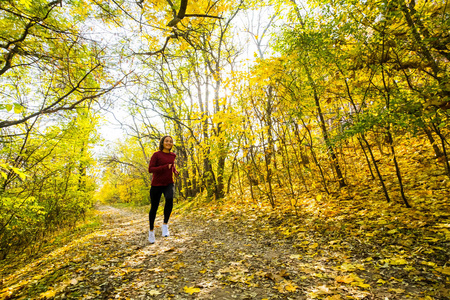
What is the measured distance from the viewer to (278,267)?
2.29 meters

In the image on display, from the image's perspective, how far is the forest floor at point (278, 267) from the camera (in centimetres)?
175

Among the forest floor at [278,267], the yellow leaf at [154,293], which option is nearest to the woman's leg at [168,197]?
the forest floor at [278,267]

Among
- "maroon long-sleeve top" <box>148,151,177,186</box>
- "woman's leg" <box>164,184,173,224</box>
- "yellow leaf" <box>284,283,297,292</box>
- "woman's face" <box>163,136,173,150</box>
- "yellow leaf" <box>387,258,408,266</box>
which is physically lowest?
"yellow leaf" <box>284,283,297,292</box>

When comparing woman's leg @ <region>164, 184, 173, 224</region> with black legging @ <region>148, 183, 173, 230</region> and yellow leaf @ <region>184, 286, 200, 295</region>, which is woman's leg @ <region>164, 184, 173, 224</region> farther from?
yellow leaf @ <region>184, 286, 200, 295</region>

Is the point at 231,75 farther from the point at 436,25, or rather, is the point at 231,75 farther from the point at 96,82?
the point at 436,25

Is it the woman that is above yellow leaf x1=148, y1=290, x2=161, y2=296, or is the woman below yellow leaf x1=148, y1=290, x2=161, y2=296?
above

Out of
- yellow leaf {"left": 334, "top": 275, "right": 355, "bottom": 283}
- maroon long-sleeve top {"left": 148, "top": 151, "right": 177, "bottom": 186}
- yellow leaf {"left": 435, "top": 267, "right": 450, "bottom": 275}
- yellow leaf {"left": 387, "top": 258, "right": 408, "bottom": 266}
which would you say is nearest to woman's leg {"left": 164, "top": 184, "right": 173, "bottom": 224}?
maroon long-sleeve top {"left": 148, "top": 151, "right": 177, "bottom": 186}

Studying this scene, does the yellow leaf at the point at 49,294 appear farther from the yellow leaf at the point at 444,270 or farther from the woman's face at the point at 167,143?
the yellow leaf at the point at 444,270

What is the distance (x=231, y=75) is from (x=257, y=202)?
11.7ft

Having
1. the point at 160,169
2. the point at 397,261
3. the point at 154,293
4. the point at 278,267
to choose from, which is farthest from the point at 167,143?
the point at 397,261

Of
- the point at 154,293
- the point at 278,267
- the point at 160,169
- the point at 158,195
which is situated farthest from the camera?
the point at 158,195

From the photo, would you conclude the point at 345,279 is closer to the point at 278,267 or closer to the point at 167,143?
the point at 278,267

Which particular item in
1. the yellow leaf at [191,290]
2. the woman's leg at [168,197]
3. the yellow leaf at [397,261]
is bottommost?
the yellow leaf at [397,261]

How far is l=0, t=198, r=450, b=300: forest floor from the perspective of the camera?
1.75 m
